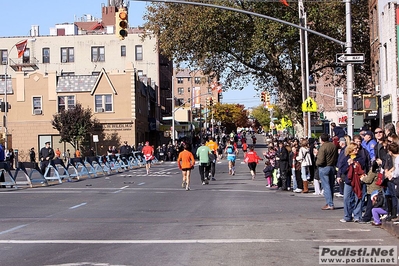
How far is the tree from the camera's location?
194 feet

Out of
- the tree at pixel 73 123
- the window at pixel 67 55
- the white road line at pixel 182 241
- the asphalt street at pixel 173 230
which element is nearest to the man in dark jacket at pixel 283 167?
the asphalt street at pixel 173 230

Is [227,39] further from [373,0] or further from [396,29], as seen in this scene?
[396,29]

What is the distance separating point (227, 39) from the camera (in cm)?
4247

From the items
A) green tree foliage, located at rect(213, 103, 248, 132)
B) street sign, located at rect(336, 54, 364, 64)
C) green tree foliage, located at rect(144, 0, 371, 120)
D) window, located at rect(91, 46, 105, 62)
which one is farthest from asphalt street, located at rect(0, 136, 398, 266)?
green tree foliage, located at rect(213, 103, 248, 132)

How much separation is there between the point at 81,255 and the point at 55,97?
2168 inches

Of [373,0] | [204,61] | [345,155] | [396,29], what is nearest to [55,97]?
[204,61]

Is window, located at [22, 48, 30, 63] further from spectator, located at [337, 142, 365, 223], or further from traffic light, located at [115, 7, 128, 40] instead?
spectator, located at [337, 142, 365, 223]

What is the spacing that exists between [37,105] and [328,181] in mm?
50986

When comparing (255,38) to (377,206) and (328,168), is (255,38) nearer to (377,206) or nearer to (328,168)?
(328,168)

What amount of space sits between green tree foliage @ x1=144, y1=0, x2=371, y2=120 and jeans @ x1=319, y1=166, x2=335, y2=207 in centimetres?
2331

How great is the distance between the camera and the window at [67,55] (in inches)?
3182

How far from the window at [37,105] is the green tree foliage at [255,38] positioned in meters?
23.2

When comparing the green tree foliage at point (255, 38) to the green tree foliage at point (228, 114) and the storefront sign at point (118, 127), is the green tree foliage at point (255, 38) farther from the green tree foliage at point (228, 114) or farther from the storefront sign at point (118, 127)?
the green tree foliage at point (228, 114)

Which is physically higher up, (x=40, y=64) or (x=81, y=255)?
(x=40, y=64)
